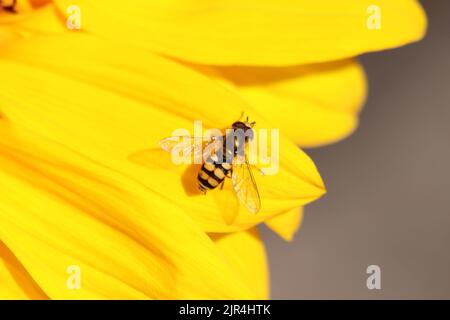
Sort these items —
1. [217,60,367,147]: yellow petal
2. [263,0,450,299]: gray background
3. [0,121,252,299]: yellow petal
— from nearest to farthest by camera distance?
[0,121,252,299]: yellow petal, [217,60,367,147]: yellow petal, [263,0,450,299]: gray background

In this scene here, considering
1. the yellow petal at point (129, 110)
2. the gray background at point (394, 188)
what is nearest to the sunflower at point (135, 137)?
the yellow petal at point (129, 110)

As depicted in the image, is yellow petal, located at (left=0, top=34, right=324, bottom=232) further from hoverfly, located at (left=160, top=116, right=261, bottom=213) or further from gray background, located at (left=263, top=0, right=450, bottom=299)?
gray background, located at (left=263, top=0, right=450, bottom=299)

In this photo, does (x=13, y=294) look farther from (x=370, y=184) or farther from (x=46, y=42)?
(x=370, y=184)

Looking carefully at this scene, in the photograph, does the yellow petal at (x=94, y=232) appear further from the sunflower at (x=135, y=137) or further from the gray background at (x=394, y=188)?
the gray background at (x=394, y=188)

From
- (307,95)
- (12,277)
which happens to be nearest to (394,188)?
(307,95)

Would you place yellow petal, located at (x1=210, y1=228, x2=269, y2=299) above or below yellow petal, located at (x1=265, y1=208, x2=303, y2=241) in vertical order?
below

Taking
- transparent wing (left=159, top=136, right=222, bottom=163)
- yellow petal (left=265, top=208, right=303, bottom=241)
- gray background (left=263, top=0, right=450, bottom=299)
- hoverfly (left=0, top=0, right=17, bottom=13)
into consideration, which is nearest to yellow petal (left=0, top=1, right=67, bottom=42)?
hoverfly (left=0, top=0, right=17, bottom=13)

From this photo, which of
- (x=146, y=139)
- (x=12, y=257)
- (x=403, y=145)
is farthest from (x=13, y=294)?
(x=403, y=145)
